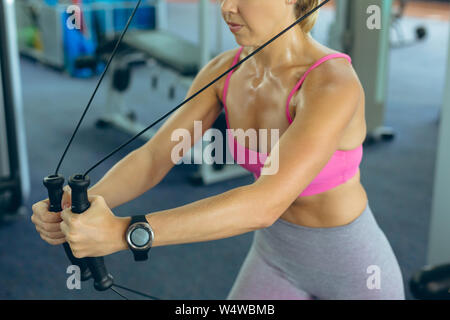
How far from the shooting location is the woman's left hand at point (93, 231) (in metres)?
0.86

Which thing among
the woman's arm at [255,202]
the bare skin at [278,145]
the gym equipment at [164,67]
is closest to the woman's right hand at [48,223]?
the bare skin at [278,145]

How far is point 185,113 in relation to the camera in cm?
127

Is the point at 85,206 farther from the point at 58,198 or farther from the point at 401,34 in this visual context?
the point at 401,34

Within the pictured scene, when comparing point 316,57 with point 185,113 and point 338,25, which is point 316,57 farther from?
point 338,25

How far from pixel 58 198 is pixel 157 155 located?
0.35 meters

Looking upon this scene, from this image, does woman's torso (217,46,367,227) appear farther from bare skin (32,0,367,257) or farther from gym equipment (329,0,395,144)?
gym equipment (329,0,395,144)

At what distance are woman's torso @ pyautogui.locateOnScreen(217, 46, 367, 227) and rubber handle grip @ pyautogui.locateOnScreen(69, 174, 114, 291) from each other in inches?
16.9

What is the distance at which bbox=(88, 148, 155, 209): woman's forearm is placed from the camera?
1.19 m

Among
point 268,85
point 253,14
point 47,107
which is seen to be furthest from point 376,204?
point 47,107

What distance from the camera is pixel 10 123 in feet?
9.91

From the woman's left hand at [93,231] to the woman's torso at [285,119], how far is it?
0.42 m

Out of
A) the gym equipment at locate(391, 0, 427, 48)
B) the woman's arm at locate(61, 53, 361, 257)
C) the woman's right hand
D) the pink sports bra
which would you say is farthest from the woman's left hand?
the gym equipment at locate(391, 0, 427, 48)

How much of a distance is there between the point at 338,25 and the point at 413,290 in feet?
9.65
